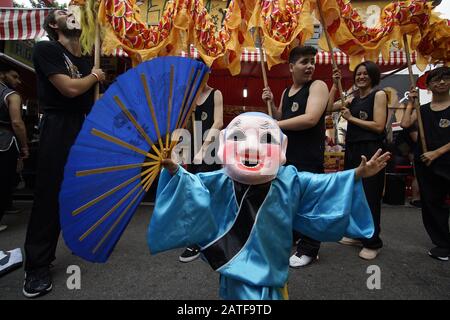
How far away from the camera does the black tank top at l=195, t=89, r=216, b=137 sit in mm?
2494

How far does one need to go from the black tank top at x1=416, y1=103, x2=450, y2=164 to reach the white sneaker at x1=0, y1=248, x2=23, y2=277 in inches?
146

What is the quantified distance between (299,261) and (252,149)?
151 centimetres

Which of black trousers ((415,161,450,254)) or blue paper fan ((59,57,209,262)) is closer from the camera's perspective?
blue paper fan ((59,57,209,262))

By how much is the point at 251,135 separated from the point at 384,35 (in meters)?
1.97

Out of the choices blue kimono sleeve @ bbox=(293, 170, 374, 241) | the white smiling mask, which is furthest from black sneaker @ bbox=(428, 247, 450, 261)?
the white smiling mask

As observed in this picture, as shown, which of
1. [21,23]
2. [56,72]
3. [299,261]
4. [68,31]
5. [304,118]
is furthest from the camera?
Result: [21,23]

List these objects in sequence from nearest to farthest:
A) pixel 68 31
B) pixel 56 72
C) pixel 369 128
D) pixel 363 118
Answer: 1. pixel 56 72
2. pixel 68 31
3. pixel 369 128
4. pixel 363 118

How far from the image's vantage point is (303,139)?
2262 mm

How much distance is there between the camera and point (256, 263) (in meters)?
1.30

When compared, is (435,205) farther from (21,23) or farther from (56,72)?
(21,23)

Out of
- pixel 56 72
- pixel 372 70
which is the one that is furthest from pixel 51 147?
pixel 372 70

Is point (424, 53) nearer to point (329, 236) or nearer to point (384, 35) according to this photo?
point (384, 35)

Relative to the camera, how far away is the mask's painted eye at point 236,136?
1.31m

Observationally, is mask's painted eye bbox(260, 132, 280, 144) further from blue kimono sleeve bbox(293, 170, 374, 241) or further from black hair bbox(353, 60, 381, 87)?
black hair bbox(353, 60, 381, 87)
